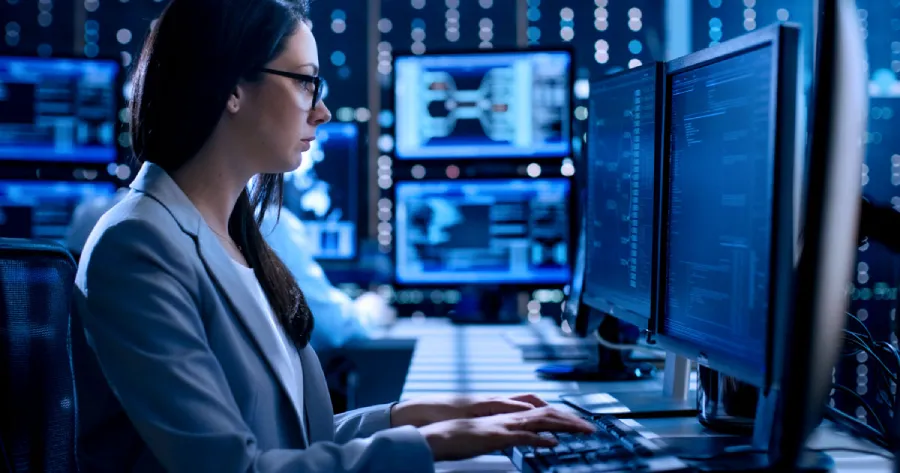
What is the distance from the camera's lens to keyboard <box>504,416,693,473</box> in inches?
34.8

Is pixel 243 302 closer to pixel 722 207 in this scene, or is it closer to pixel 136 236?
pixel 136 236

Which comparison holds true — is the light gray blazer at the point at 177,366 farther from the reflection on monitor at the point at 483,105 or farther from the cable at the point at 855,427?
the reflection on monitor at the point at 483,105

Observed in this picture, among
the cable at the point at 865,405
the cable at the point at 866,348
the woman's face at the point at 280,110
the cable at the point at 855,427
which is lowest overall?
the cable at the point at 855,427

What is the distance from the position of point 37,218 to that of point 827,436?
8.05 feet

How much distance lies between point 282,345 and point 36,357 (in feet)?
1.13

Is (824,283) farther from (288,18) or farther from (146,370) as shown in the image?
(288,18)

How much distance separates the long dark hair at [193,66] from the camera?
1.09 meters

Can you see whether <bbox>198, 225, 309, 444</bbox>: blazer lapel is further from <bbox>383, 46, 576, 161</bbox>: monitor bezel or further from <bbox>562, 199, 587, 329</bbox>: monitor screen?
<bbox>383, 46, 576, 161</bbox>: monitor bezel

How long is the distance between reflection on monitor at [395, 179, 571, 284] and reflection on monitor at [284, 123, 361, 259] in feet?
0.96

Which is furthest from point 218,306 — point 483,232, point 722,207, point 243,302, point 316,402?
point 483,232

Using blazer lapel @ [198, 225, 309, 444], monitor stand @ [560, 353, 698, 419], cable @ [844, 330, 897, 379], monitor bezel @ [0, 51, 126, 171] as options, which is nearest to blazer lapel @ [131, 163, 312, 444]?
blazer lapel @ [198, 225, 309, 444]

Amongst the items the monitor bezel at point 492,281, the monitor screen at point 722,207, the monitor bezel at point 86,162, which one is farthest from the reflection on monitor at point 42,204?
the monitor screen at point 722,207

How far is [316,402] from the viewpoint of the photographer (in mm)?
1196

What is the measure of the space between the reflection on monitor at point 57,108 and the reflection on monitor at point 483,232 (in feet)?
3.46
